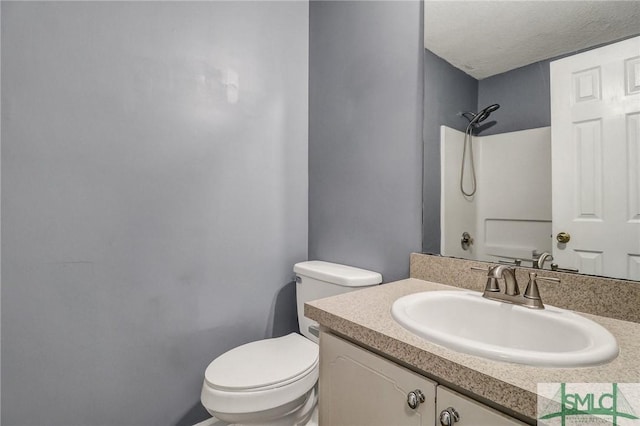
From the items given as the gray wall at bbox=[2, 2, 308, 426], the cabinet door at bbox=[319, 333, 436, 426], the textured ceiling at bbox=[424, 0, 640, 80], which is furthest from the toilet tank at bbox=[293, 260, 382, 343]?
the textured ceiling at bbox=[424, 0, 640, 80]

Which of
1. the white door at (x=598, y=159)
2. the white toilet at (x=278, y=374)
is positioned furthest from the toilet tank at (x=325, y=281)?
the white door at (x=598, y=159)

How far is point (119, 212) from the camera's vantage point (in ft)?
4.07

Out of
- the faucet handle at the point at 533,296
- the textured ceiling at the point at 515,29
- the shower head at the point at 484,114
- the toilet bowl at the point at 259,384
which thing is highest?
the textured ceiling at the point at 515,29

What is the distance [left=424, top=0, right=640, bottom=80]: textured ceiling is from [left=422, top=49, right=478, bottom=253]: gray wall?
40 mm

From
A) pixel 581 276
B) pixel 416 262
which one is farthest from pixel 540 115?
pixel 416 262

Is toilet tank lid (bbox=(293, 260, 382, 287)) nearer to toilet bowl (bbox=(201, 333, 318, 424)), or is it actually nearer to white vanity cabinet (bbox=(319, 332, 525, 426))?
toilet bowl (bbox=(201, 333, 318, 424))

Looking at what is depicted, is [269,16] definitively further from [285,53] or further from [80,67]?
[80,67]

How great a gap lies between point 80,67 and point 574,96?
166cm

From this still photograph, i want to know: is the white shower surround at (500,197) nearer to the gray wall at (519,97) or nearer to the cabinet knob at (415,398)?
the gray wall at (519,97)

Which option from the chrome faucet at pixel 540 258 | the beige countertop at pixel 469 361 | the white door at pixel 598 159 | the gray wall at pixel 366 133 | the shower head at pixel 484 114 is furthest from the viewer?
the gray wall at pixel 366 133

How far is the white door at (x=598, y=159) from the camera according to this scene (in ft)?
2.63

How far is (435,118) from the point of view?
1.21 metres

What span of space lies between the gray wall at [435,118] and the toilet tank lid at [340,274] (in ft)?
0.86

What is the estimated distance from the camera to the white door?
2.63 ft
